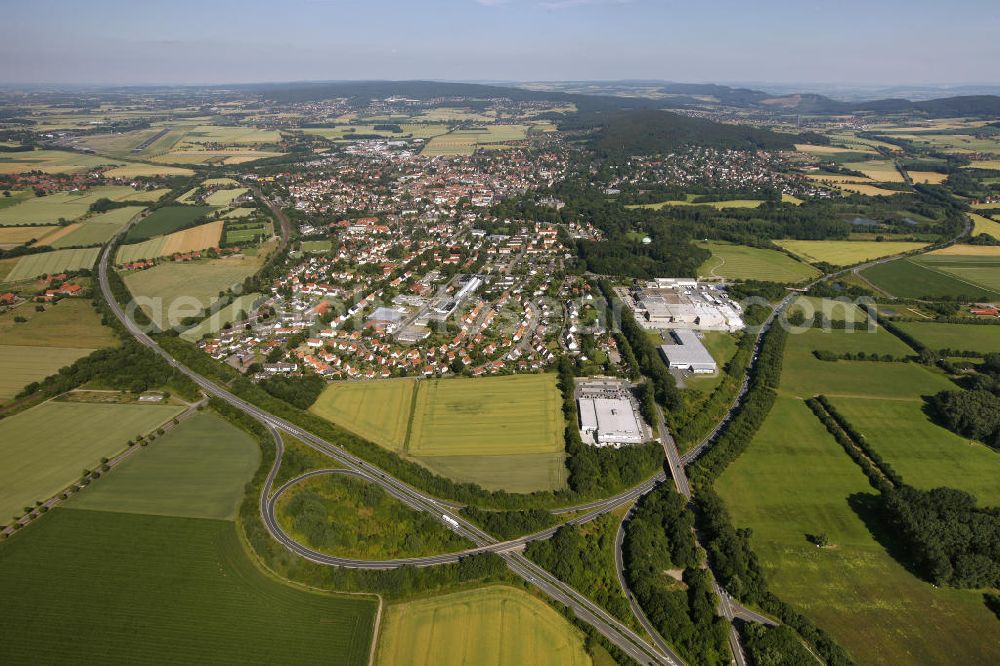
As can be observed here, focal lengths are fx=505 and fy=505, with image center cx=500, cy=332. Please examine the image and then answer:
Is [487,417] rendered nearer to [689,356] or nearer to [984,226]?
[689,356]

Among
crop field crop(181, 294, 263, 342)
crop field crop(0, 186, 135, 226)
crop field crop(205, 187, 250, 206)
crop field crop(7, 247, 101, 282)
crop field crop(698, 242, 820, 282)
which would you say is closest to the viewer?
crop field crop(181, 294, 263, 342)

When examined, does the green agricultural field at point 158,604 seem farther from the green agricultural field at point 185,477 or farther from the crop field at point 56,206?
the crop field at point 56,206

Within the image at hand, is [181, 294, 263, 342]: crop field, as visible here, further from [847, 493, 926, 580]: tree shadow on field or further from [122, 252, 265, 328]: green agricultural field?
[847, 493, 926, 580]: tree shadow on field

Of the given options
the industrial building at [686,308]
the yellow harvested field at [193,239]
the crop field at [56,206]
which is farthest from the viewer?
the crop field at [56,206]

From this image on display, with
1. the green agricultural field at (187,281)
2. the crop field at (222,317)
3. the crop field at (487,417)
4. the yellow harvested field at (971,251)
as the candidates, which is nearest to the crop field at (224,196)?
the green agricultural field at (187,281)

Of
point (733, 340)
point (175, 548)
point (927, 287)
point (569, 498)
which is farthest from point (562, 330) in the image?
point (927, 287)

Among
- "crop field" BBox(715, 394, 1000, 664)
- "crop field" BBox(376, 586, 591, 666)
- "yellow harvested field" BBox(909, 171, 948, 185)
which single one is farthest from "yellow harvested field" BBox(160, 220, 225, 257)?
"yellow harvested field" BBox(909, 171, 948, 185)

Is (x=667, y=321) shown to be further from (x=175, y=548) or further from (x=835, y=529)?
(x=175, y=548)
